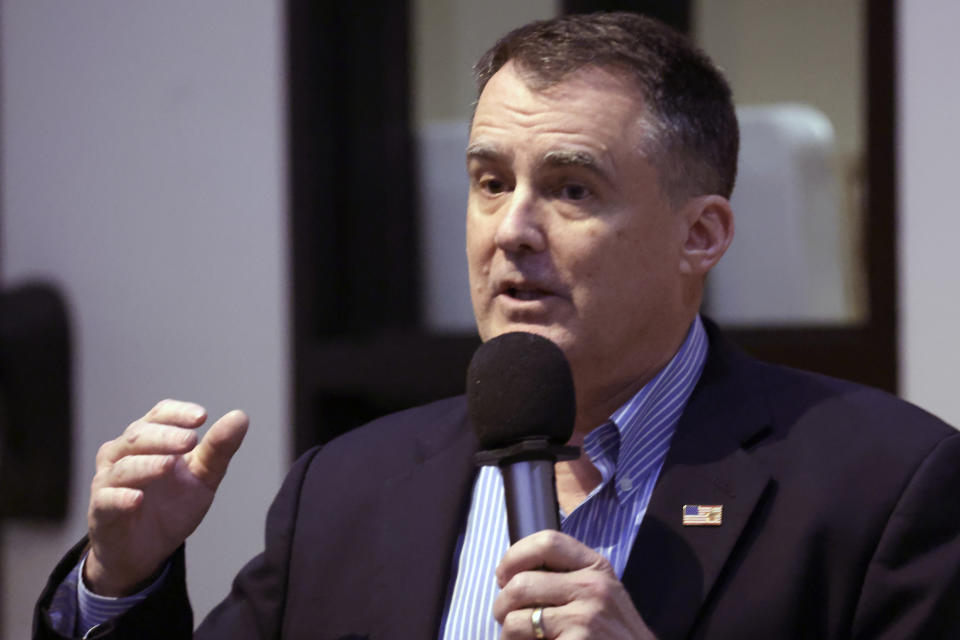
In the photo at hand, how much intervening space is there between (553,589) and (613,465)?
0.69 m

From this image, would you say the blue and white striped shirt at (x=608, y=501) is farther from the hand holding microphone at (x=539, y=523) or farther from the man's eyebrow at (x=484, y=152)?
the man's eyebrow at (x=484, y=152)

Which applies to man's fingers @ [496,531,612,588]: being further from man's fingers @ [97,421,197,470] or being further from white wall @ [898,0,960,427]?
white wall @ [898,0,960,427]

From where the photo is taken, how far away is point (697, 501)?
232 cm

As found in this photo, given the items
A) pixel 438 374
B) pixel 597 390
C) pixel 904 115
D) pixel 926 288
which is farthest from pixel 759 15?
pixel 597 390

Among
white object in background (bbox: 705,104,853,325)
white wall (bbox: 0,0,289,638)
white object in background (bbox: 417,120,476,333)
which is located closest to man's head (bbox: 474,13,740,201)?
white object in background (bbox: 705,104,853,325)

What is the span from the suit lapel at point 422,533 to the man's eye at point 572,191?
1.67 feet

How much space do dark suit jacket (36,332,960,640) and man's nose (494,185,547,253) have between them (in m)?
0.41

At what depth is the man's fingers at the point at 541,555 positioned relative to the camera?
1.76 meters

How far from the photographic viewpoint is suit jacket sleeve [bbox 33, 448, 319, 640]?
2.35m

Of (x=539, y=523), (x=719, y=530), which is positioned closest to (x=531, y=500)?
(x=539, y=523)

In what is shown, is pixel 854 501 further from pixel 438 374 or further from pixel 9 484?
pixel 9 484

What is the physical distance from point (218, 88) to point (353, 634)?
2984 mm

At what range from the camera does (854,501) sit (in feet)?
7.36

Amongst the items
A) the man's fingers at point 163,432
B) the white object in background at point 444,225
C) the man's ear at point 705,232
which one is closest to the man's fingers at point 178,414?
the man's fingers at point 163,432
